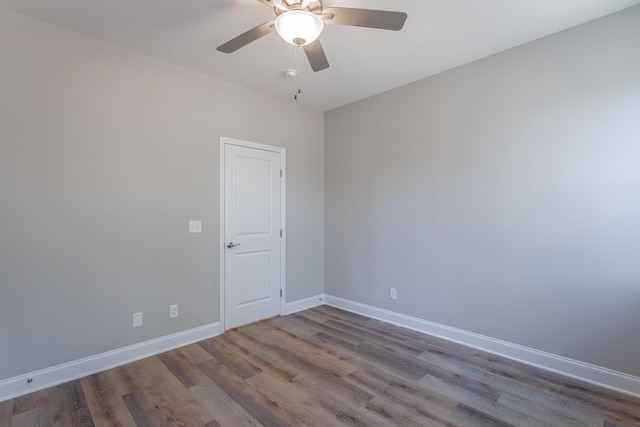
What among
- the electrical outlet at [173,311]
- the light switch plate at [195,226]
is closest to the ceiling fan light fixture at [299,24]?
the light switch plate at [195,226]

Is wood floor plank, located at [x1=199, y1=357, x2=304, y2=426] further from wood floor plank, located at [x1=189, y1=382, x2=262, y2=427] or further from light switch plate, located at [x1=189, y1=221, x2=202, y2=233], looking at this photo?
light switch plate, located at [x1=189, y1=221, x2=202, y2=233]

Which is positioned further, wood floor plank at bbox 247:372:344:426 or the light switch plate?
the light switch plate

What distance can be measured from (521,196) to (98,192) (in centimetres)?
364

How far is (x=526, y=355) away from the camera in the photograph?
2.61 metres

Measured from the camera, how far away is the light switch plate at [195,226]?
3084 millimetres

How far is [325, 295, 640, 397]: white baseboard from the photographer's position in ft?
7.25

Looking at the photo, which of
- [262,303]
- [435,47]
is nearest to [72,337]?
[262,303]

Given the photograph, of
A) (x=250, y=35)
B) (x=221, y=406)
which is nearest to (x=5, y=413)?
(x=221, y=406)

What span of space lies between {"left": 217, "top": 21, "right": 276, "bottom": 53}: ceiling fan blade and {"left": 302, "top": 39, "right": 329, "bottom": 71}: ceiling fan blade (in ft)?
0.84

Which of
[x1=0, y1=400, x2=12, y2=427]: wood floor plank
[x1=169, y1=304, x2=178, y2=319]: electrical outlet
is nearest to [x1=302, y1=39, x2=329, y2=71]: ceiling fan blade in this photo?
[x1=169, y1=304, x2=178, y2=319]: electrical outlet

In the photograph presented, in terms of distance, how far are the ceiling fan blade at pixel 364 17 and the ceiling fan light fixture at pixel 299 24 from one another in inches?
4.6

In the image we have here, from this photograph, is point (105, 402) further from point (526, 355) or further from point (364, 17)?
point (526, 355)

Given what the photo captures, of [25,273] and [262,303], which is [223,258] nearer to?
[262,303]

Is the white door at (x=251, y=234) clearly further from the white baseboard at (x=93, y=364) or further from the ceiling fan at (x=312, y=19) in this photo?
the ceiling fan at (x=312, y=19)
